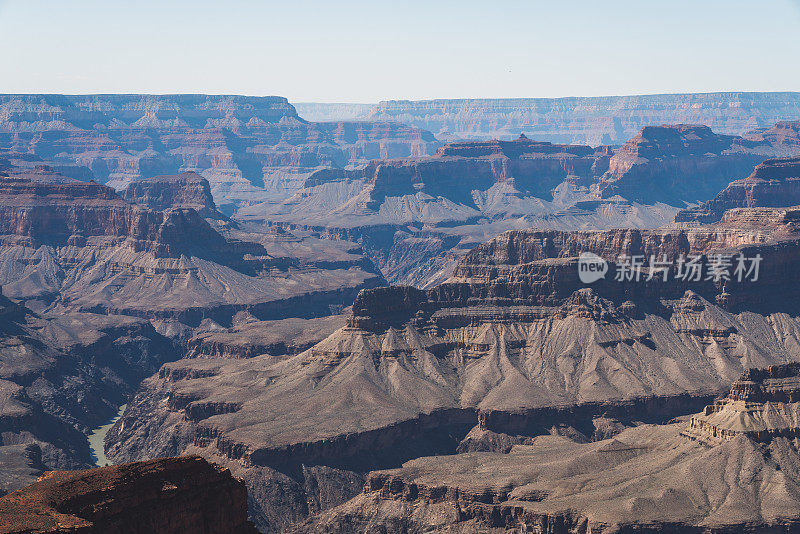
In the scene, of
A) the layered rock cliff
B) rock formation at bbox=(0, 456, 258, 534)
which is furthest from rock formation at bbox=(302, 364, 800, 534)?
rock formation at bbox=(0, 456, 258, 534)

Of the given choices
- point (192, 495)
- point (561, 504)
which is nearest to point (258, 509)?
point (561, 504)

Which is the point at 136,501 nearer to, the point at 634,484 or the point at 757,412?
the point at 634,484

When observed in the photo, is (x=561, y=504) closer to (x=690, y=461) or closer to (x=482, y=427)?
(x=690, y=461)

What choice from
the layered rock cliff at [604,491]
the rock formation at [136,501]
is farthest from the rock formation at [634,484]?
the rock formation at [136,501]

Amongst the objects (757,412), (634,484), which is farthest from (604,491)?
(757,412)

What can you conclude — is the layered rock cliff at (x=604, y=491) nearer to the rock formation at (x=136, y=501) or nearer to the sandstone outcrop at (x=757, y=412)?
the sandstone outcrop at (x=757, y=412)

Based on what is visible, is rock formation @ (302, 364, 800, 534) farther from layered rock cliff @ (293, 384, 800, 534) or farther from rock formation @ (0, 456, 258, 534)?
rock formation @ (0, 456, 258, 534)
